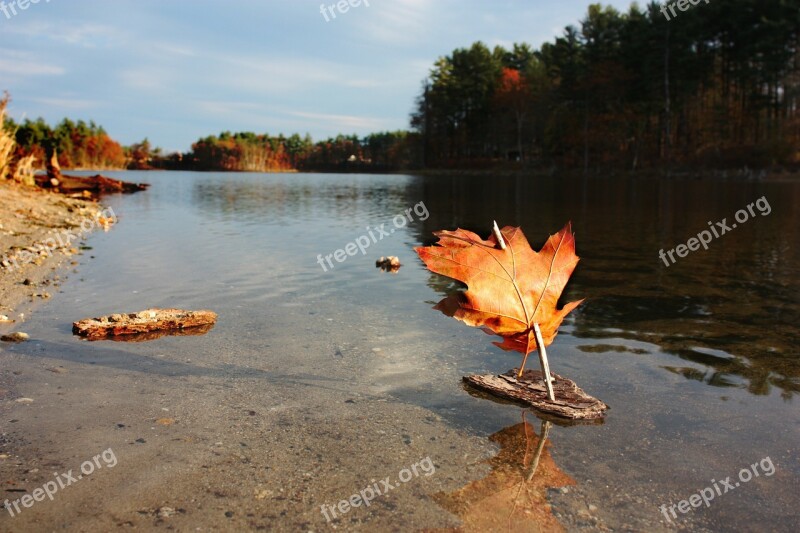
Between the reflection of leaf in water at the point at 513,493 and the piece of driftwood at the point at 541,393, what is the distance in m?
0.47

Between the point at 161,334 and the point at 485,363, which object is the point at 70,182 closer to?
the point at 161,334

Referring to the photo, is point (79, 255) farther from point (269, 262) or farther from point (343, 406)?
point (343, 406)

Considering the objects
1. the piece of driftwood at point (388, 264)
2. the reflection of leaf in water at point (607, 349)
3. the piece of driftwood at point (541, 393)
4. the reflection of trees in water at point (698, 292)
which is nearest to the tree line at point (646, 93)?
the reflection of trees in water at point (698, 292)

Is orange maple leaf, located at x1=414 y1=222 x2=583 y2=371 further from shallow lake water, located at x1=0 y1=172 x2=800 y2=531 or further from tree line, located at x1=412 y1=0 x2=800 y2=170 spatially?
tree line, located at x1=412 y1=0 x2=800 y2=170

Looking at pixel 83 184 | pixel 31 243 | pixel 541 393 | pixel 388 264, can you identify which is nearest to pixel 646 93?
pixel 83 184

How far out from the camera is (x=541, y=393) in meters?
4.75

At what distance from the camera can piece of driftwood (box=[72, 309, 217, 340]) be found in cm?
641

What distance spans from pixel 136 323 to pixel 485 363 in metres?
3.99

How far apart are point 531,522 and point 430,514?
0.56m

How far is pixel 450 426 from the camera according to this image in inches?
170

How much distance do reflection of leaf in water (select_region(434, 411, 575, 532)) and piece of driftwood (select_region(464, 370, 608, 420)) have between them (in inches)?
18.6

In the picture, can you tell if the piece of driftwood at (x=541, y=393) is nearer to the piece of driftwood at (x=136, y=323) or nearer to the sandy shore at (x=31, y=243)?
the piece of driftwood at (x=136, y=323)

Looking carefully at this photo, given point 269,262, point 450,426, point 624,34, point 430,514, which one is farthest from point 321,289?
point 624,34

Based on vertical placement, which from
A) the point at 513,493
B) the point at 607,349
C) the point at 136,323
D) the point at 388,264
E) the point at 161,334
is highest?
the point at 388,264
